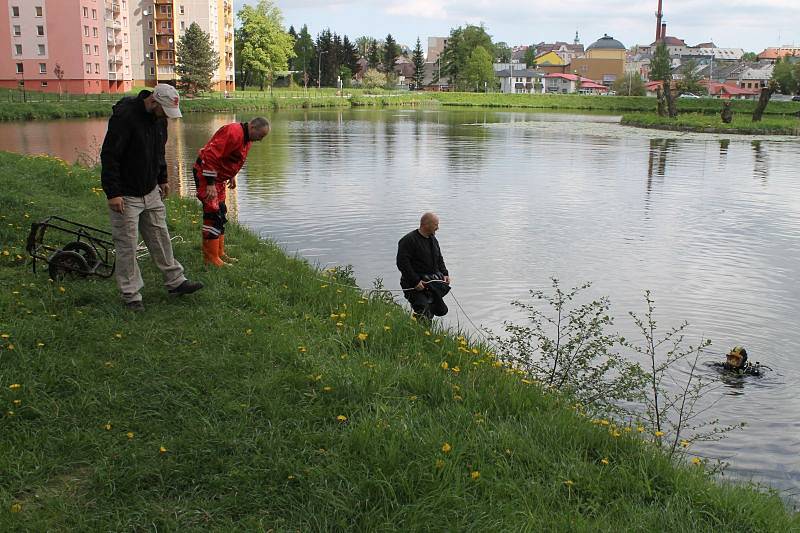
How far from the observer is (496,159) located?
3044 centimetres

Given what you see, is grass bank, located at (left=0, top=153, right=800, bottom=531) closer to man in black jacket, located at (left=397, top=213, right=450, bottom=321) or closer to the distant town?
man in black jacket, located at (left=397, top=213, right=450, bottom=321)

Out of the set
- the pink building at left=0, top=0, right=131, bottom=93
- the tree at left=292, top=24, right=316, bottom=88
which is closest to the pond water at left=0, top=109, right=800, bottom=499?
the pink building at left=0, top=0, right=131, bottom=93

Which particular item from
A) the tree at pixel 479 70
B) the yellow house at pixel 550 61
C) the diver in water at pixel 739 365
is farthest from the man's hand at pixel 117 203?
the yellow house at pixel 550 61

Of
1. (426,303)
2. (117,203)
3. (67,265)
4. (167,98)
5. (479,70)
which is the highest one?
(479,70)

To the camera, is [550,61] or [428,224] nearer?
[428,224]

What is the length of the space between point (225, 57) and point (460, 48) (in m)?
51.5

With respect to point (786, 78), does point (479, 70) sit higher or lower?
higher

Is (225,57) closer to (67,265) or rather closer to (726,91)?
(726,91)

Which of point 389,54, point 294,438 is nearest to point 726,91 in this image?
point 389,54

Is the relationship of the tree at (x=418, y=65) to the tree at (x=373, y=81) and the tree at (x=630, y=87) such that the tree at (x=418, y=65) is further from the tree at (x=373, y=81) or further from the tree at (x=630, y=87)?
the tree at (x=630, y=87)

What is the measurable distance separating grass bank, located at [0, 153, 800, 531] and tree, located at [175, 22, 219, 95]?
246 ft

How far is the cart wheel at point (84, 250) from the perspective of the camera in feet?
26.0

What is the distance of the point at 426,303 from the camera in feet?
27.8

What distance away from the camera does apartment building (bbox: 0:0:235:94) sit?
73.7 m
